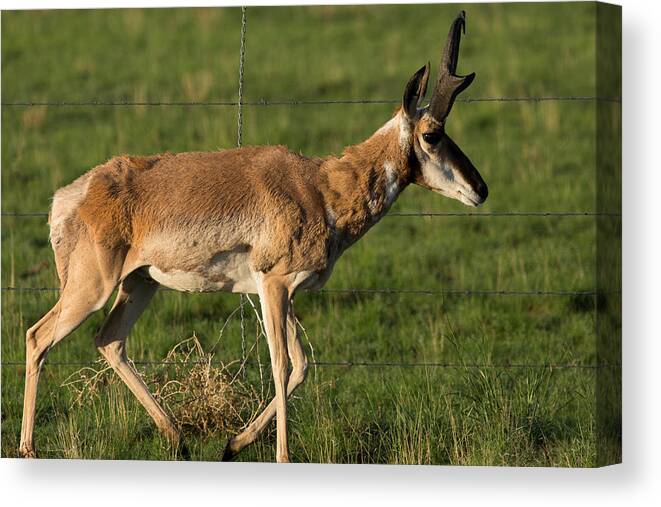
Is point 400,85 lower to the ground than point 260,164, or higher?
higher

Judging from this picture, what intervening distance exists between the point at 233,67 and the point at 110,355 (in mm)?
9036

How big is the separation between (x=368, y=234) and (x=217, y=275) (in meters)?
5.72

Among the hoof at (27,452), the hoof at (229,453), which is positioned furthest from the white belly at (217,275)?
the hoof at (27,452)

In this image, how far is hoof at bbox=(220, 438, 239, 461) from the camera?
10.1 m

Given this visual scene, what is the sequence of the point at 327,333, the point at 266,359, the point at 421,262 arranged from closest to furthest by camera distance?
the point at 266,359 < the point at 327,333 < the point at 421,262

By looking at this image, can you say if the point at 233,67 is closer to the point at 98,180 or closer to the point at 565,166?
the point at 565,166

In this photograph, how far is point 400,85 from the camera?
722 inches

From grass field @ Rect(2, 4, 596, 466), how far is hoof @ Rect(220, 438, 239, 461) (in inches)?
6.1

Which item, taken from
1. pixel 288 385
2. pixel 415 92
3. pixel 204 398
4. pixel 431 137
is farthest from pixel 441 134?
pixel 204 398

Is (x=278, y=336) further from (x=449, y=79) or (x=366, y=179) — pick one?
(x=449, y=79)

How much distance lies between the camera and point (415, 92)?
966 cm

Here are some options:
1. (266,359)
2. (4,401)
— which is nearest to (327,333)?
(266,359)

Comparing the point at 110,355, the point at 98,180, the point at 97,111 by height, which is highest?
the point at 97,111

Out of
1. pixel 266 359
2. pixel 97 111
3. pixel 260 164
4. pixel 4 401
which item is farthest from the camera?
pixel 97 111
